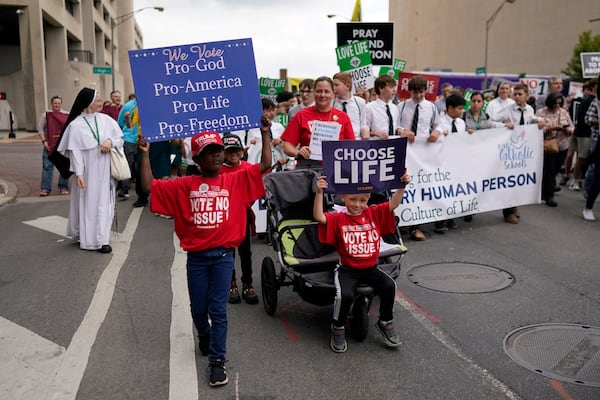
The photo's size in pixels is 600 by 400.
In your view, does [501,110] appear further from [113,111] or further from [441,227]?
[113,111]

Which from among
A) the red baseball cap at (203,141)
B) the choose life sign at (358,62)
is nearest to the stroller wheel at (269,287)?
the red baseball cap at (203,141)

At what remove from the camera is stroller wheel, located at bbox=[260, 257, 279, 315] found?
5022mm

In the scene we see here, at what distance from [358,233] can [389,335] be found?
2.65 ft

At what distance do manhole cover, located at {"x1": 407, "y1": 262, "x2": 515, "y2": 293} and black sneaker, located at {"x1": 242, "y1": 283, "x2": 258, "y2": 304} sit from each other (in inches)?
66.7

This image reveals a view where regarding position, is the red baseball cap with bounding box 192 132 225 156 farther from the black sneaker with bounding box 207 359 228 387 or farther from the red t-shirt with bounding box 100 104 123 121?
the red t-shirt with bounding box 100 104 123 121

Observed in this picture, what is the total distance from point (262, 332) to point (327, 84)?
8.22ft

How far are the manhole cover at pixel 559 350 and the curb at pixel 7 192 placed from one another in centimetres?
956

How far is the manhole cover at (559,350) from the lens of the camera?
395 centimetres

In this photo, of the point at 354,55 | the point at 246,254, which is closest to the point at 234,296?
the point at 246,254

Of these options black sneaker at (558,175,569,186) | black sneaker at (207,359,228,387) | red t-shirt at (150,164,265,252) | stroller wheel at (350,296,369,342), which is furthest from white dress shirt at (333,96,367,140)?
black sneaker at (558,175,569,186)

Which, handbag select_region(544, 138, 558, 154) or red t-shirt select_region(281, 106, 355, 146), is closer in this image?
red t-shirt select_region(281, 106, 355, 146)

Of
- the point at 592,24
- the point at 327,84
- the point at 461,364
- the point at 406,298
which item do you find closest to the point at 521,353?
the point at 461,364

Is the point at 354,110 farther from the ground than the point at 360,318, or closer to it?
farther from the ground

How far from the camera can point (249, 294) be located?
18.0 feet
